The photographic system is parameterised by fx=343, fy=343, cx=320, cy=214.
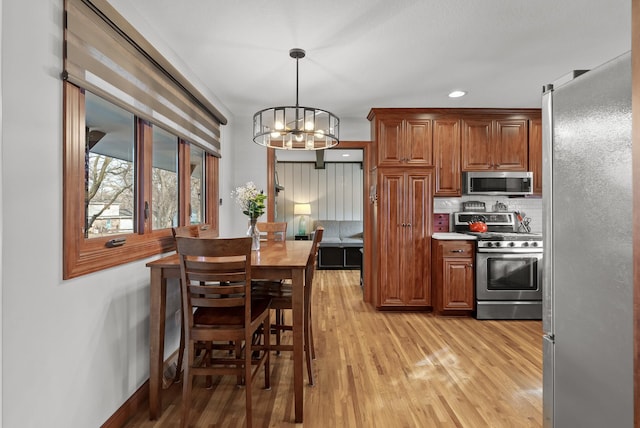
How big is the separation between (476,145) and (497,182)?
1.64 ft

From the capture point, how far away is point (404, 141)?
401 cm

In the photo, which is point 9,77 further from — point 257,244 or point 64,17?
point 257,244

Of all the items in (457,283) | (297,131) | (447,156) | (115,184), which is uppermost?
(447,156)

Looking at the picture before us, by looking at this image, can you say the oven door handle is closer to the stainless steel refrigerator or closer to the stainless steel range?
the stainless steel range

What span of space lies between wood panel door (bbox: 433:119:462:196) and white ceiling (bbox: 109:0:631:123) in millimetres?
571

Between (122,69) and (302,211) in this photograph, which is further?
(302,211)

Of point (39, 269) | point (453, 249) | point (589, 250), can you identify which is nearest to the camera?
point (589, 250)

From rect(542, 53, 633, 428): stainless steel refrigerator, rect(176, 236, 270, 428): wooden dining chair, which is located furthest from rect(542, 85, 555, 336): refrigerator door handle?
rect(176, 236, 270, 428): wooden dining chair

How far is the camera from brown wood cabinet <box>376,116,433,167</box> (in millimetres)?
3984

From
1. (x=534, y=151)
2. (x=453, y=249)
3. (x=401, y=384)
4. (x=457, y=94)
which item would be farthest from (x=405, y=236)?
(x=401, y=384)

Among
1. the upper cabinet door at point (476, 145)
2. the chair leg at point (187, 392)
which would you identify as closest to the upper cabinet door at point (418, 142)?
the upper cabinet door at point (476, 145)

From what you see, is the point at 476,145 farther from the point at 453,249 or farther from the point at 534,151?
the point at 453,249

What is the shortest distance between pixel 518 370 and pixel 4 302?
3.03m

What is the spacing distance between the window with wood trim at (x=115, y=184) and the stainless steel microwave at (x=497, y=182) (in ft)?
10.2
